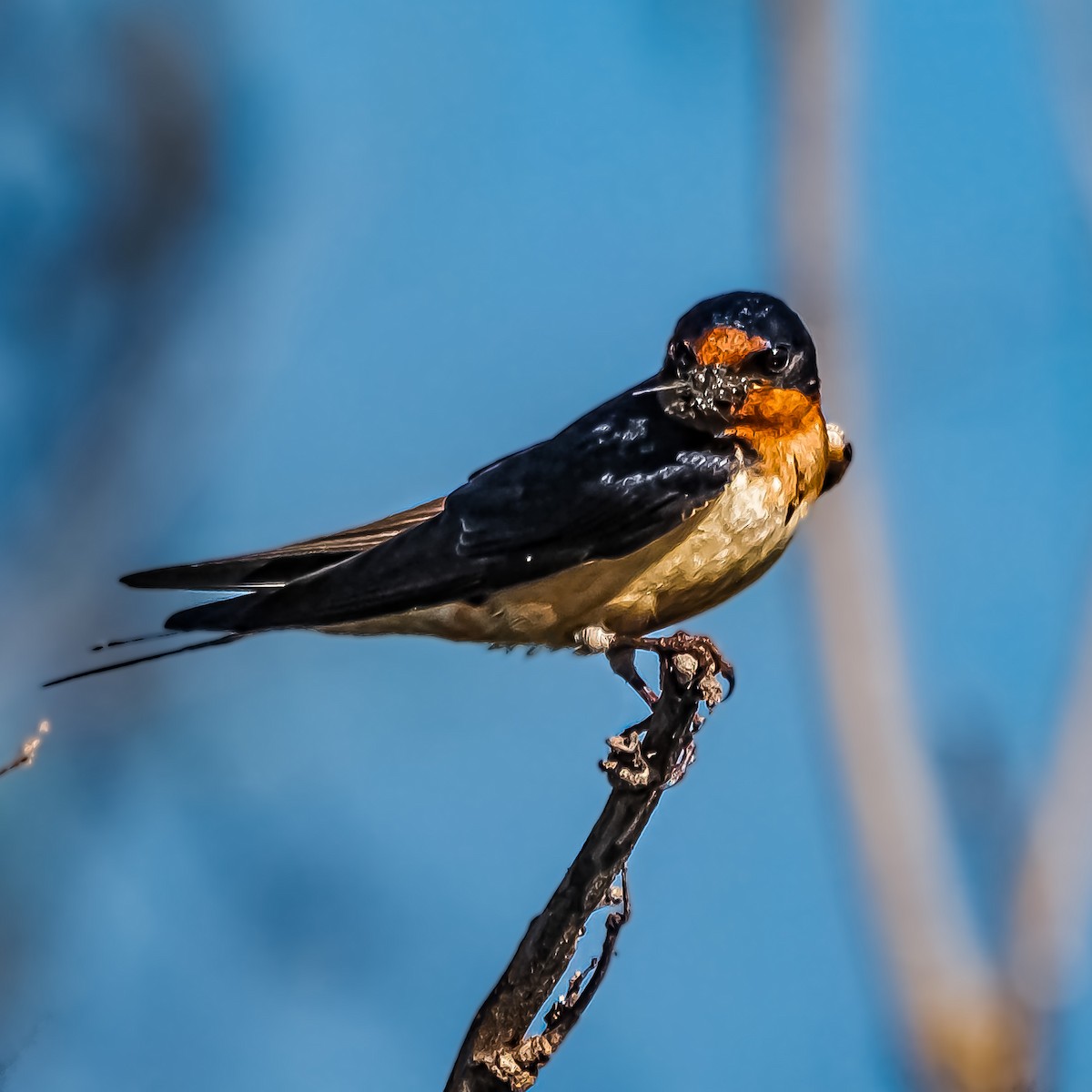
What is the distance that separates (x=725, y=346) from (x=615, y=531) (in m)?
0.49

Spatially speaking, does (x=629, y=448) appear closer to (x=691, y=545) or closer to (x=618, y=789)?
(x=691, y=545)

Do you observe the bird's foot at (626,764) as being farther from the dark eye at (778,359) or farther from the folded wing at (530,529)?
the dark eye at (778,359)

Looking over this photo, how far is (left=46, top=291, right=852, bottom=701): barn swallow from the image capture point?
3459mm

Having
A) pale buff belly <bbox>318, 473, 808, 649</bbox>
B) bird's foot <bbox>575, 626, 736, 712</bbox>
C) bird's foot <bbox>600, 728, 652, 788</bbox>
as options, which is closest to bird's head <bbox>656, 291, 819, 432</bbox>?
pale buff belly <bbox>318, 473, 808, 649</bbox>

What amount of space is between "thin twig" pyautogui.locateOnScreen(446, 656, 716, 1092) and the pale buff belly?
389mm

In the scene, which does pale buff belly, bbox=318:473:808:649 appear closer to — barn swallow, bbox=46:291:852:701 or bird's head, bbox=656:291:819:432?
barn swallow, bbox=46:291:852:701

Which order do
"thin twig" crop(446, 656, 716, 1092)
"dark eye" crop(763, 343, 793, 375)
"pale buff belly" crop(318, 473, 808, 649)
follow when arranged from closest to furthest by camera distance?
"thin twig" crop(446, 656, 716, 1092), "pale buff belly" crop(318, 473, 808, 649), "dark eye" crop(763, 343, 793, 375)

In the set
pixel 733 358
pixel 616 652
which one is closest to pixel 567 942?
pixel 616 652

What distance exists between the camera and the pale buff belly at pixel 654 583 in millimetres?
3426

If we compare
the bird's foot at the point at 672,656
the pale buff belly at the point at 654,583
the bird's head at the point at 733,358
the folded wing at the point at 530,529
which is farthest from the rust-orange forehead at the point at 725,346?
the bird's foot at the point at 672,656

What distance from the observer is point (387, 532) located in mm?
3842

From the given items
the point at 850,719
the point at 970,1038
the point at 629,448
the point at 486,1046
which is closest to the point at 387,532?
the point at 629,448

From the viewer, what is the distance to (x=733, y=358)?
3.58 m

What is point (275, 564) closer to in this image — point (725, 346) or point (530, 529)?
point (530, 529)
